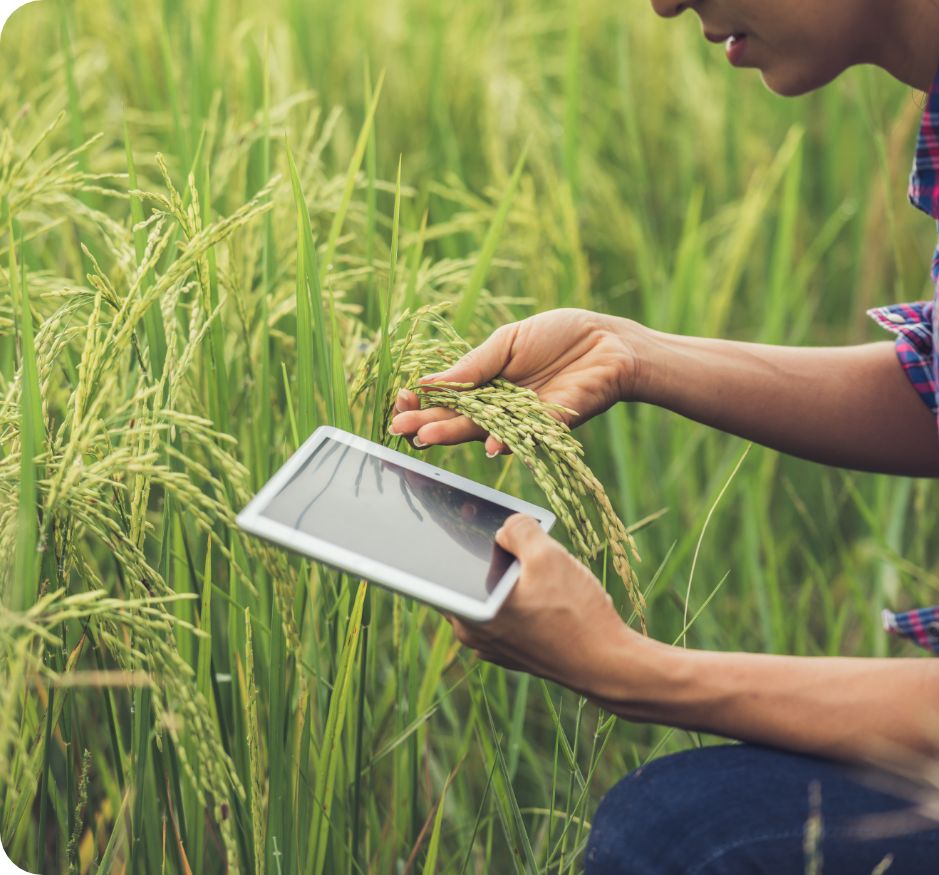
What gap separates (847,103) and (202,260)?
2.89m

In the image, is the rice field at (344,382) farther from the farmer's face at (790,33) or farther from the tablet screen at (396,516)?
the farmer's face at (790,33)

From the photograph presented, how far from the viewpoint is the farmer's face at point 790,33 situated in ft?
4.70

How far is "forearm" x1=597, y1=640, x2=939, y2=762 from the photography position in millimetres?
1145

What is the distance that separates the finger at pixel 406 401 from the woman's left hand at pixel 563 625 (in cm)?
27

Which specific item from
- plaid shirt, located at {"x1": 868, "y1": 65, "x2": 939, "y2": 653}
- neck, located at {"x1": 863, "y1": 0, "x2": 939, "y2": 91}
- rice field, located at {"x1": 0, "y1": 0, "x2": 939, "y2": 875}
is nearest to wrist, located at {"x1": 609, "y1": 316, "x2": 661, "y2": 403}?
rice field, located at {"x1": 0, "y1": 0, "x2": 939, "y2": 875}

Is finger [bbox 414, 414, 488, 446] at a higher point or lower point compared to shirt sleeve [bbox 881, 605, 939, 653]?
higher

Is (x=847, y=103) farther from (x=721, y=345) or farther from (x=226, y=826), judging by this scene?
(x=226, y=826)

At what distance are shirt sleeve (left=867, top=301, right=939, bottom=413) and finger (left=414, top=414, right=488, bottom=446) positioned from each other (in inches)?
28.7

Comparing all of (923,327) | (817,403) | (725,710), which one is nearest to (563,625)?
(725,710)

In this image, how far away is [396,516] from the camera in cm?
125

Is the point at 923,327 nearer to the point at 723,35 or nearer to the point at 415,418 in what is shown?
the point at 723,35

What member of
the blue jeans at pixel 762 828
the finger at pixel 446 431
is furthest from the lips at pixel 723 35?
the blue jeans at pixel 762 828

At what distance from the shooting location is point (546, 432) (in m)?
1.20

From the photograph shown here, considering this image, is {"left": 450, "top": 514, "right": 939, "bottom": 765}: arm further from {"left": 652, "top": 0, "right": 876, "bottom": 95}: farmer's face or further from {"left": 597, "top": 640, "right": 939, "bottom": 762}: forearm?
{"left": 652, "top": 0, "right": 876, "bottom": 95}: farmer's face
